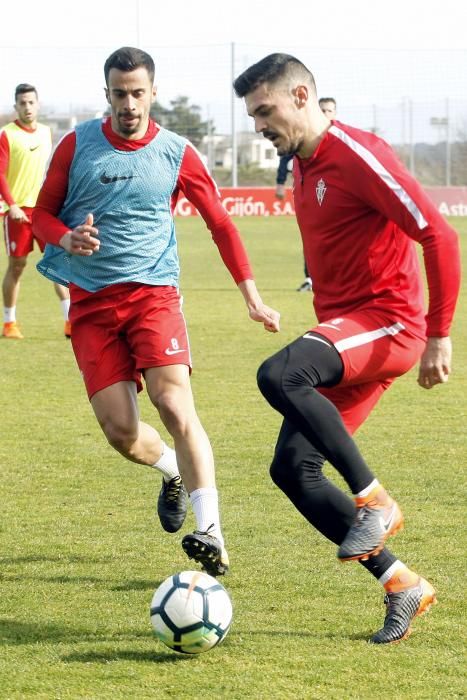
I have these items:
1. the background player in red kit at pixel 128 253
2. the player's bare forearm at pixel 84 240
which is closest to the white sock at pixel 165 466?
the background player in red kit at pixel 128 253

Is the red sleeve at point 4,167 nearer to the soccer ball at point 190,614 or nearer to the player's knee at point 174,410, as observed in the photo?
the player's knee at point 174,410

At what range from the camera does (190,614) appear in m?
4.18

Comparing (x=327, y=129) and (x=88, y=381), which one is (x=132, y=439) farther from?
(x=327, y=129)

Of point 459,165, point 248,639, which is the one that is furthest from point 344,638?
point 459,165

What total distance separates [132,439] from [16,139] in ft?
26.5

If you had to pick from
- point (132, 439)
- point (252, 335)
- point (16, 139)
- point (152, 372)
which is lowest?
point (252, 335)

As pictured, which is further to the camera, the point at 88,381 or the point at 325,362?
the point at 88,381

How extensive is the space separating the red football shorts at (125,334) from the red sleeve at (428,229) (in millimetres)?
1354

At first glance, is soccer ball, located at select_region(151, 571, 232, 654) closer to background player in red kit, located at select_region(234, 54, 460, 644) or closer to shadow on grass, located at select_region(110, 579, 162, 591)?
background player in red kit, located at select_region(234, 54, 460, 644)

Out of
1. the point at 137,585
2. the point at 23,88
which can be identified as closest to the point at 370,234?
the point at 137,585

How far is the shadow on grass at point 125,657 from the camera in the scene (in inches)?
166

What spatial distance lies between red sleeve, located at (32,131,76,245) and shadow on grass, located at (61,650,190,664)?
6.26ft

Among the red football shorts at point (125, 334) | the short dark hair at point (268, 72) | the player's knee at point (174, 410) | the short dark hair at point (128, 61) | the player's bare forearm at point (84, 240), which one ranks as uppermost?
the short dark hair at point (128, 61)

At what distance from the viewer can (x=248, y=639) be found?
4418 millimetres
